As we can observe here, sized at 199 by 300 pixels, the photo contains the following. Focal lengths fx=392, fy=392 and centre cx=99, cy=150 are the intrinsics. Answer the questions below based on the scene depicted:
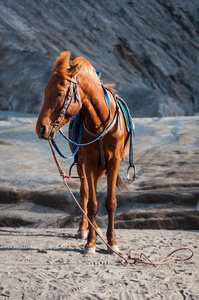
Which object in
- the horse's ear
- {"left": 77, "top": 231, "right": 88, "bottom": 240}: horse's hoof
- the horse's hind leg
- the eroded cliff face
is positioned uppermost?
the horse's ear

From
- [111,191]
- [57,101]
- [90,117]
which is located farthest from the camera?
[111,191]

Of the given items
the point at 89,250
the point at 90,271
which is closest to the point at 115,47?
the point at 89,250

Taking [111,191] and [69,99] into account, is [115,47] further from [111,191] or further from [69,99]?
[69,99]

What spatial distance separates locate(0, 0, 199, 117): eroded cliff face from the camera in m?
21.6

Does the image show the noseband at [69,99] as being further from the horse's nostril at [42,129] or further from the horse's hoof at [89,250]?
the horse's hoof at [89,250]

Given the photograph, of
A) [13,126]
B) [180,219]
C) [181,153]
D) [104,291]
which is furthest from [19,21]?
[104,291]

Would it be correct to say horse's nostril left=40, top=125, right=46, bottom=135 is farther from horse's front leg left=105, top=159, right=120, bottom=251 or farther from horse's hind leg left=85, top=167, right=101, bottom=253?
horse's front leg left=105, top=159, right=120, bottom=251

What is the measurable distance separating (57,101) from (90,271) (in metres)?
1.59

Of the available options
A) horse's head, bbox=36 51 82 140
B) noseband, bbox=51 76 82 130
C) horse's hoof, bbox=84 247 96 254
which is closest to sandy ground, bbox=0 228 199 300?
horse's hoof, bbox=84 247 96 254

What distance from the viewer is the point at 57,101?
368cm

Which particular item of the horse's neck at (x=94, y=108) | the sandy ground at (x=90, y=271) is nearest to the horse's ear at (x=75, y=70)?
the horse's neck at (x=94, y=108)

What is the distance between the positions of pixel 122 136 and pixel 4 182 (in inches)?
148

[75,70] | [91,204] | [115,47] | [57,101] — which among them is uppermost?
[75,70]

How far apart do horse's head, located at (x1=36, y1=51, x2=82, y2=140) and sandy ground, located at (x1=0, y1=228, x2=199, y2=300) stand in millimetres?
1233
